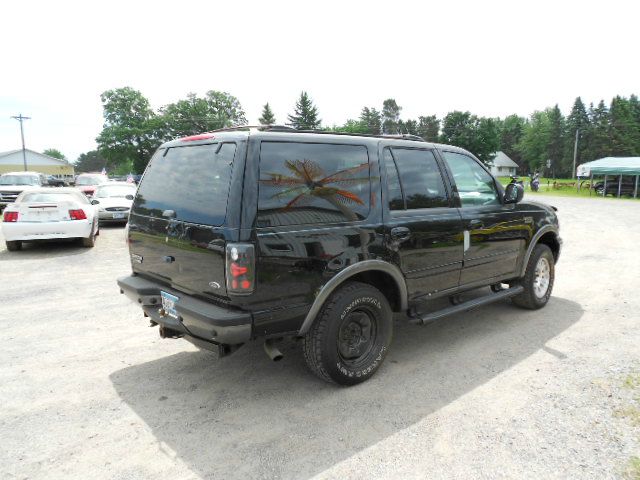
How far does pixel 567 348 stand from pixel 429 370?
156cm

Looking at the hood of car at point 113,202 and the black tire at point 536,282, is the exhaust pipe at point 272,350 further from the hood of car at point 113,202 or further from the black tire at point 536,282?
the hood of car at point 113,202

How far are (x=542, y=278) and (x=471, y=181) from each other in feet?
6.38

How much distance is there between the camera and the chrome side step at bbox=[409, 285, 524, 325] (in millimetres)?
4109

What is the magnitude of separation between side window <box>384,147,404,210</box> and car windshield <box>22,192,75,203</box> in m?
8.67

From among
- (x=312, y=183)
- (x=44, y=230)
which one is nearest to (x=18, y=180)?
(x=44, y=230)

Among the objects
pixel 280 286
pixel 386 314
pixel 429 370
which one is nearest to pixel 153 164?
pixel 280 286

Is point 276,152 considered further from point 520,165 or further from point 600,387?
point 520,165

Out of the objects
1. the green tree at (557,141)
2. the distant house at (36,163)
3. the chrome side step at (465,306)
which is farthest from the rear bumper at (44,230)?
the green tree at (557,141)

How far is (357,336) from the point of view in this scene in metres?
3.75

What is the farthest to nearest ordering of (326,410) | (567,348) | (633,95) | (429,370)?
(633,95)
(567,348)
(429,370)
(326,410)

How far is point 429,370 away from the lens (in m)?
4.00

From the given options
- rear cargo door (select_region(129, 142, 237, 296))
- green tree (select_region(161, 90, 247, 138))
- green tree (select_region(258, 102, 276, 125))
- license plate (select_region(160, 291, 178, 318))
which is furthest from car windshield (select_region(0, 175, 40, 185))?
green tree (select_region(258, 102, 276, 125))

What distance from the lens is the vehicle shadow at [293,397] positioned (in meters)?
2.85

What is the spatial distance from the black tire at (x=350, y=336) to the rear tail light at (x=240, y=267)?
0.73 metres
